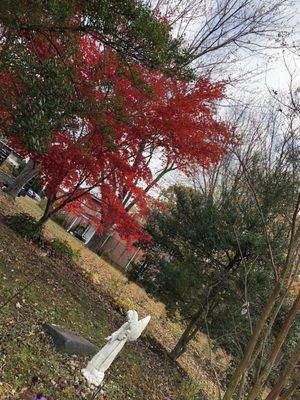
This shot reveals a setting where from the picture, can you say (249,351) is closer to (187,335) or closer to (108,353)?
(108,353)

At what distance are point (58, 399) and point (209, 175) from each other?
12.7 meters

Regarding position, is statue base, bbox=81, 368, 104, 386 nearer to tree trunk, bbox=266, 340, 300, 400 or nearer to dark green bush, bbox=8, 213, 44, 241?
tree trunk, bbox=266, 340, 300, 400

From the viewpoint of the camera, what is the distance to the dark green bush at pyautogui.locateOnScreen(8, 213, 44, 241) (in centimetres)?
1138

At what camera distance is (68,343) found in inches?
253

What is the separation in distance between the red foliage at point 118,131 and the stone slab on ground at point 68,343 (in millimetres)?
3327

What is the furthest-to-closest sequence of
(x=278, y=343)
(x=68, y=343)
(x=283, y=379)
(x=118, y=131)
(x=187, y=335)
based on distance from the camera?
(x=187, y=335) → (x=118, y=131) → (x=68, y=343) → (x=278, y=343) → (x=283, y=379)

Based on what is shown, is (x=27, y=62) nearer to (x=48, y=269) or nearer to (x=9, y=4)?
(x=9, y=4)

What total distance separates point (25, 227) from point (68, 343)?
576cm

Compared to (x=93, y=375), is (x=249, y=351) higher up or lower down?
higher up

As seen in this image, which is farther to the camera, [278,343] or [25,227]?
[25,227]

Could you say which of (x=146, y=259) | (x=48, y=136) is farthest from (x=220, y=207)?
(x=48, y=136)

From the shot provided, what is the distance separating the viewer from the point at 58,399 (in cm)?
527

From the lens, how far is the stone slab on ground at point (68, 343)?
639cm

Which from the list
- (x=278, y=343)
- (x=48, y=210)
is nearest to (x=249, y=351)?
(x=278, y=343)
